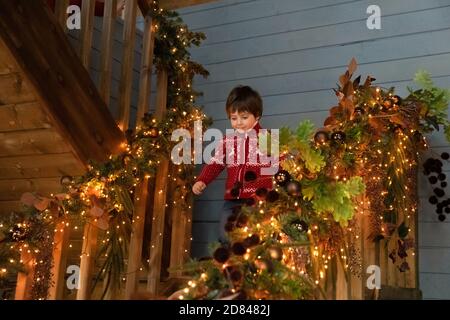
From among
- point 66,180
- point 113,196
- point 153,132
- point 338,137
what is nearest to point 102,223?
point 113,196

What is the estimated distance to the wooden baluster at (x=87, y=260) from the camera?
235 centimetres

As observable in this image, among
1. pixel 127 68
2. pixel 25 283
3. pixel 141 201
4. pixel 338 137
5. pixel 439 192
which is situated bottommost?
pixel 25 283

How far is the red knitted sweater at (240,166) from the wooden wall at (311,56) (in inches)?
39.0

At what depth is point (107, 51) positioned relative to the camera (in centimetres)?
261

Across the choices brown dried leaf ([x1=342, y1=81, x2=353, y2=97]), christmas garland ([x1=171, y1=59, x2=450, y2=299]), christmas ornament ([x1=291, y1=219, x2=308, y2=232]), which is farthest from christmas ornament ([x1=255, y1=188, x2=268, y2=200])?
brown dried leaf ([x1=342, y1=81, x2=353, y2=97])

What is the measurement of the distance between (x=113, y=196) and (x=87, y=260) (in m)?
0.30

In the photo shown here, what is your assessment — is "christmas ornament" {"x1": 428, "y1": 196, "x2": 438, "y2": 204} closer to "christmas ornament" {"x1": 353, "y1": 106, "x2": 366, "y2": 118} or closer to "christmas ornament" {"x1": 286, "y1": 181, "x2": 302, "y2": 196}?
"christmas ornament" {"x1": 353, "y1": 106, "x2": 366, "y2": 118}

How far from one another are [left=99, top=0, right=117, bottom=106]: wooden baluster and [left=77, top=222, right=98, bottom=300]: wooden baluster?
58cm

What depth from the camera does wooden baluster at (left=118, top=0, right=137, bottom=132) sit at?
8.84 ft

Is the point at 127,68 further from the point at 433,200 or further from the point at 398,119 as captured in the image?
the point at 433,200

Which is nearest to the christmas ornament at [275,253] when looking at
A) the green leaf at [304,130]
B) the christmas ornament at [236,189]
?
the green leaf at [304,130]

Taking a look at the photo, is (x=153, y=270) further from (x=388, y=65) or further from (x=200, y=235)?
(x=388, y=65)

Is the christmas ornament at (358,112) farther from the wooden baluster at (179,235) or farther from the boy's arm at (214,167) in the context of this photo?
the wooden baluster at (179,235)

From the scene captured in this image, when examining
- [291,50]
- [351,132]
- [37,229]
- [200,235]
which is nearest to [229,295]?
[351,132]
